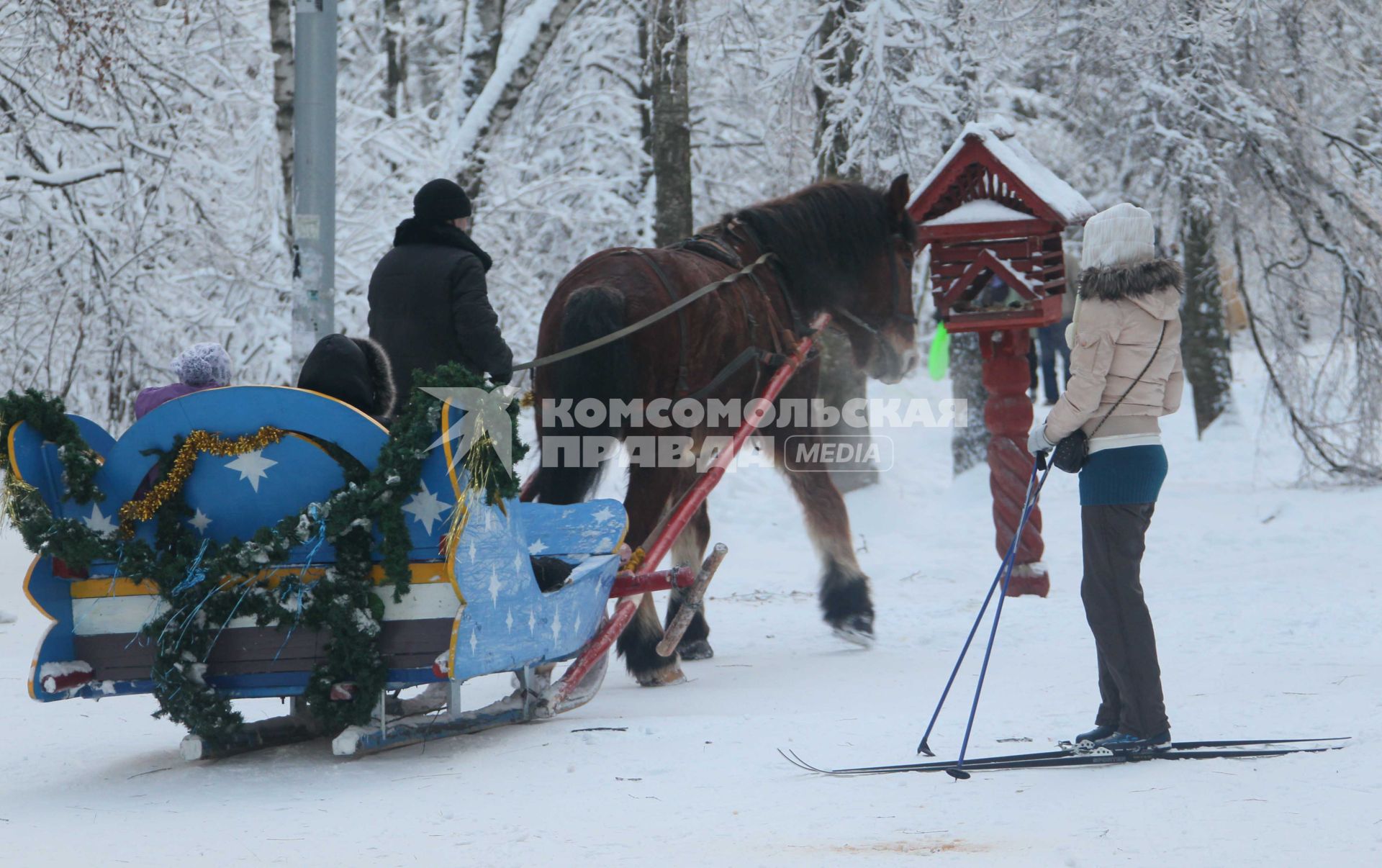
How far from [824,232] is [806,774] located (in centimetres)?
322

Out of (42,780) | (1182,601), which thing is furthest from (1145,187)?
(42,780)

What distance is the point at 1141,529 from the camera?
3.85 metres

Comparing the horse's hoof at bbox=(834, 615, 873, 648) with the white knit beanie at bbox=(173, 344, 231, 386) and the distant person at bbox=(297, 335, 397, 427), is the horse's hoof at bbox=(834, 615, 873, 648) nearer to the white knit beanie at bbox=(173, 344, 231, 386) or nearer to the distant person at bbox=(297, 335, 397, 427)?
the distant person at bbox=(297, 335, 397, 427)

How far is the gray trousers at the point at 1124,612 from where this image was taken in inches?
149

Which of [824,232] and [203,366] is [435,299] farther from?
[824,232]

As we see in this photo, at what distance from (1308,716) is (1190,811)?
124 centimetres

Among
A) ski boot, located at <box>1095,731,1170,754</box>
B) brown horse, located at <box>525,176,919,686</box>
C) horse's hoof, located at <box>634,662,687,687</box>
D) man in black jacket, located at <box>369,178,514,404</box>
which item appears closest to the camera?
ski boot, located at <box>1095,731,1170,754</box>

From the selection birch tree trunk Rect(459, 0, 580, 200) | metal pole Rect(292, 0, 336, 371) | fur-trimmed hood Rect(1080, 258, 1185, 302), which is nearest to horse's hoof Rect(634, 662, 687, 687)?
metal pole Rect(292, 0, 336, 371)

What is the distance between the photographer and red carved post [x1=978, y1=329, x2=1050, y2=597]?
22.1 feet

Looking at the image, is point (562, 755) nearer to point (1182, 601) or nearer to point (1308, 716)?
point (1308, 716)

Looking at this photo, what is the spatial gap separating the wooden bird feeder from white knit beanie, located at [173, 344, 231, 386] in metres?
3.43

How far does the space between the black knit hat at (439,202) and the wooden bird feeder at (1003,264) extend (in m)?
2.59

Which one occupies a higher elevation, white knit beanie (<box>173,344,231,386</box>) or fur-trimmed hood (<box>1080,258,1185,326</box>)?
fur-trimmed hood (<box>1080,258,1185,326</box>)

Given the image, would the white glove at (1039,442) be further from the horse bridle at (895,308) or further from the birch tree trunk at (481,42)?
the birch tree trunk at (481,42)
